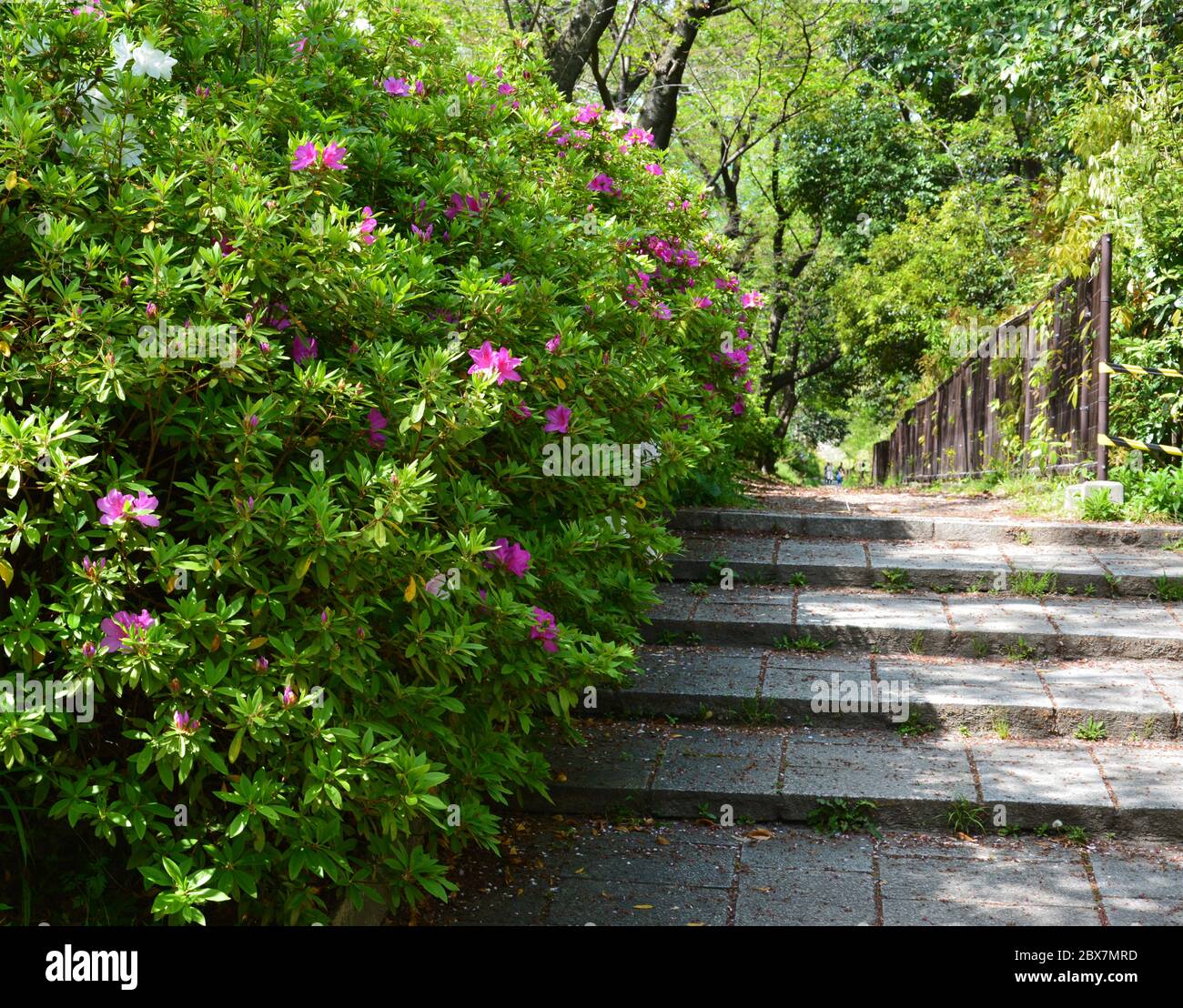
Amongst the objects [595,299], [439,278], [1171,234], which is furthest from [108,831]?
[1171,234]

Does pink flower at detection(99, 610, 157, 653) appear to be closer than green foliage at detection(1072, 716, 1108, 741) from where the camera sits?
Yes

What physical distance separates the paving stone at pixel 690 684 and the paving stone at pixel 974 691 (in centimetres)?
66

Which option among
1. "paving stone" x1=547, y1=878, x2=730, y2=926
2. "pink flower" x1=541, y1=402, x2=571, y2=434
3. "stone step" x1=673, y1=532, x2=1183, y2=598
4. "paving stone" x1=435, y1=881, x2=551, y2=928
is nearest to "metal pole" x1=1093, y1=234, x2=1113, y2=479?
"stone step" x1=673, y1=532, x2=1183, y2=598

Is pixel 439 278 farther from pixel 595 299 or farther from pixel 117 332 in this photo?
pixel 117 332

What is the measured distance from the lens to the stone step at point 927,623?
18.8 ft

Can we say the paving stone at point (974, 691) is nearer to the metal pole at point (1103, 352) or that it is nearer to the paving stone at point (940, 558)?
the paving stone at point (940, 558)

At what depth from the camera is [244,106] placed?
340cm

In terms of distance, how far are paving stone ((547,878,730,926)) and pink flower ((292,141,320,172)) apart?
2447 mm

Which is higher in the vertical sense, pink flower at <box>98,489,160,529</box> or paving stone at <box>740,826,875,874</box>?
pink flower at <box>98,489,160,529</box>

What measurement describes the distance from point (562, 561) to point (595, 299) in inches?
41.1

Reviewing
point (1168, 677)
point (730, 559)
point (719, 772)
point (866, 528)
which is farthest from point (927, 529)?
point (719, 772)

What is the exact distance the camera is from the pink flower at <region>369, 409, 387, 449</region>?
3057 millimetres

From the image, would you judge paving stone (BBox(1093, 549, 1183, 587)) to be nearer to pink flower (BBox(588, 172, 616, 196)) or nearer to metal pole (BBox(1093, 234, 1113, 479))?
metal pole (BBox(1093, 234, 1113, 479))

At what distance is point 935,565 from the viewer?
6.84m
